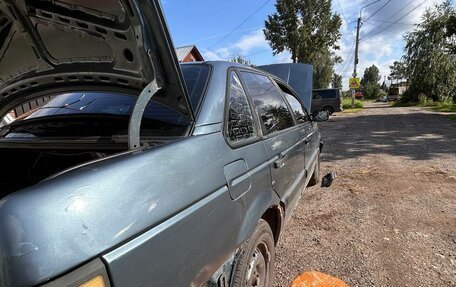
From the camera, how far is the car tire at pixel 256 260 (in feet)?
6.27

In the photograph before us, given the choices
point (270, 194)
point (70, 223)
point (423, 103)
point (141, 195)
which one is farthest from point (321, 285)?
point (423, 103)

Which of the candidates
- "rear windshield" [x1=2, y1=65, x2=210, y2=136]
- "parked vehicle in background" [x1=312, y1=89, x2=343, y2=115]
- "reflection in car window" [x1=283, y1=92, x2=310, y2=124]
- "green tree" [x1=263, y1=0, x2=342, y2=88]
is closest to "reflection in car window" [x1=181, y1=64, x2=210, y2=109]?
"rear windshield" [x1=2, y1=65, x2=210, y2=136]

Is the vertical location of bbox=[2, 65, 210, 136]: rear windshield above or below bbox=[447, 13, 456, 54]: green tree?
below

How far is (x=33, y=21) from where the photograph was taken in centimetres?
184

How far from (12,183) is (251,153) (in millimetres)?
1486

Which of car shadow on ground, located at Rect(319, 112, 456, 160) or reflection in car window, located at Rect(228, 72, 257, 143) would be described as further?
car shadow on ground, located at Rect(319, 112, 456, 160)

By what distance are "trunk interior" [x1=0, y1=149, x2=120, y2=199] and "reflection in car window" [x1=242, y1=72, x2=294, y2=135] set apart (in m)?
1.33

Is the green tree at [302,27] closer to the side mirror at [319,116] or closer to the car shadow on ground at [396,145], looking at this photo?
the car shadow on ground at [396,145]

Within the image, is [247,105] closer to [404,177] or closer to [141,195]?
[141,195]

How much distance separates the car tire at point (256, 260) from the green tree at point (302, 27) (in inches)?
1241

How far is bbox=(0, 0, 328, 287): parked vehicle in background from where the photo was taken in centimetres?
101

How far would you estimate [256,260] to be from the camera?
2.20m

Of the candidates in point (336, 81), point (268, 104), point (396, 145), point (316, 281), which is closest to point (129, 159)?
point (268, 104)

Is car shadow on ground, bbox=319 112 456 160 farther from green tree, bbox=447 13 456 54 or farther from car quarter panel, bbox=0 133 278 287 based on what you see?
green tree, bbox=447 13 456 54
